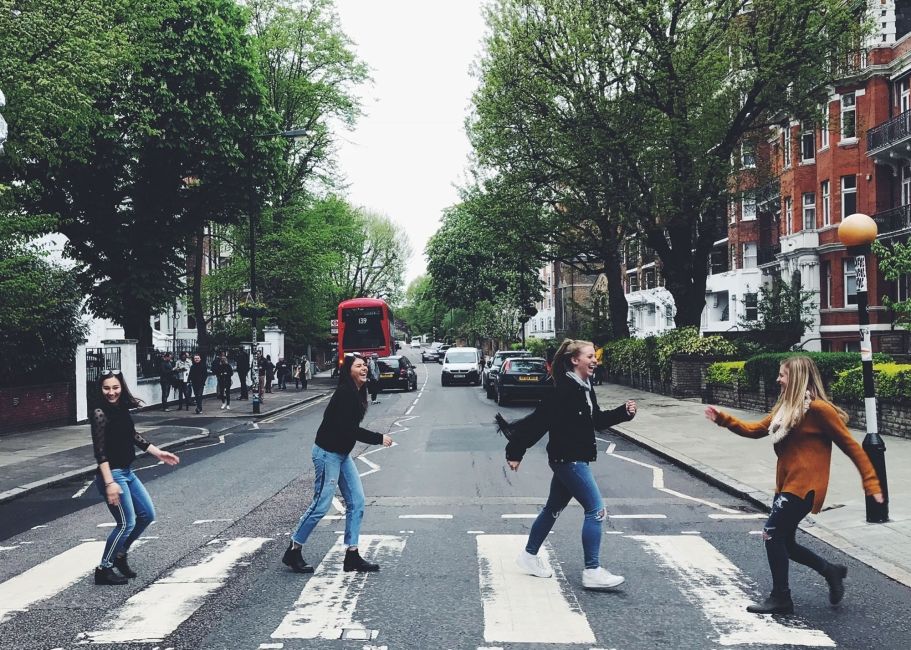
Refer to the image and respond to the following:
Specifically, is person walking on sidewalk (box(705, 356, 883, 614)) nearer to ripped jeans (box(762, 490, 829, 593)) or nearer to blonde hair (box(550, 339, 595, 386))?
ripped jeans (box(762, 490, 829, 593))

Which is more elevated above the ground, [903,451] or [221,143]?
[221,143]

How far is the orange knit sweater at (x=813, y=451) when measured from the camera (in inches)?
213

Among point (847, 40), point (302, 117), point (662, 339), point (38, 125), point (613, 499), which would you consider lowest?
point (613, 499)

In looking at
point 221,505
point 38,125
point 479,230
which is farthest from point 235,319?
point 221,505

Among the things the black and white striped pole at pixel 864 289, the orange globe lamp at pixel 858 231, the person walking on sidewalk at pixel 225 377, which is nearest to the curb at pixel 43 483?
the black and white striped pole at pixel 864 289

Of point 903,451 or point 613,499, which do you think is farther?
point 903,451

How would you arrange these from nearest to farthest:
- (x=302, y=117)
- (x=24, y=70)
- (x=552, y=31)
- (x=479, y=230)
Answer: (x=24, y=70) < (x=552, y=31) < (x=479, y=230) < (x=302, y=117)

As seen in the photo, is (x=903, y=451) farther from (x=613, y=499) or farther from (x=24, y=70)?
(x=24, y=70)

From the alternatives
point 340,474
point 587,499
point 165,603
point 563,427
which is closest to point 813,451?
point 587,499

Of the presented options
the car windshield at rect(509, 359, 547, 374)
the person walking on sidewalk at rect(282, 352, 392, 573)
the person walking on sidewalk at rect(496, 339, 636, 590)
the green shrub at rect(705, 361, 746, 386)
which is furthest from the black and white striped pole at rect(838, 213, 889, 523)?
the car windshield at rect(509, 359, 547, 374)

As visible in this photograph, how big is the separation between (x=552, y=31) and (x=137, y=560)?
22.1 meters

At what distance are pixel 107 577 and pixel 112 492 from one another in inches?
25.2

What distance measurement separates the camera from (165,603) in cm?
575

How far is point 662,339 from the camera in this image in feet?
92.8
